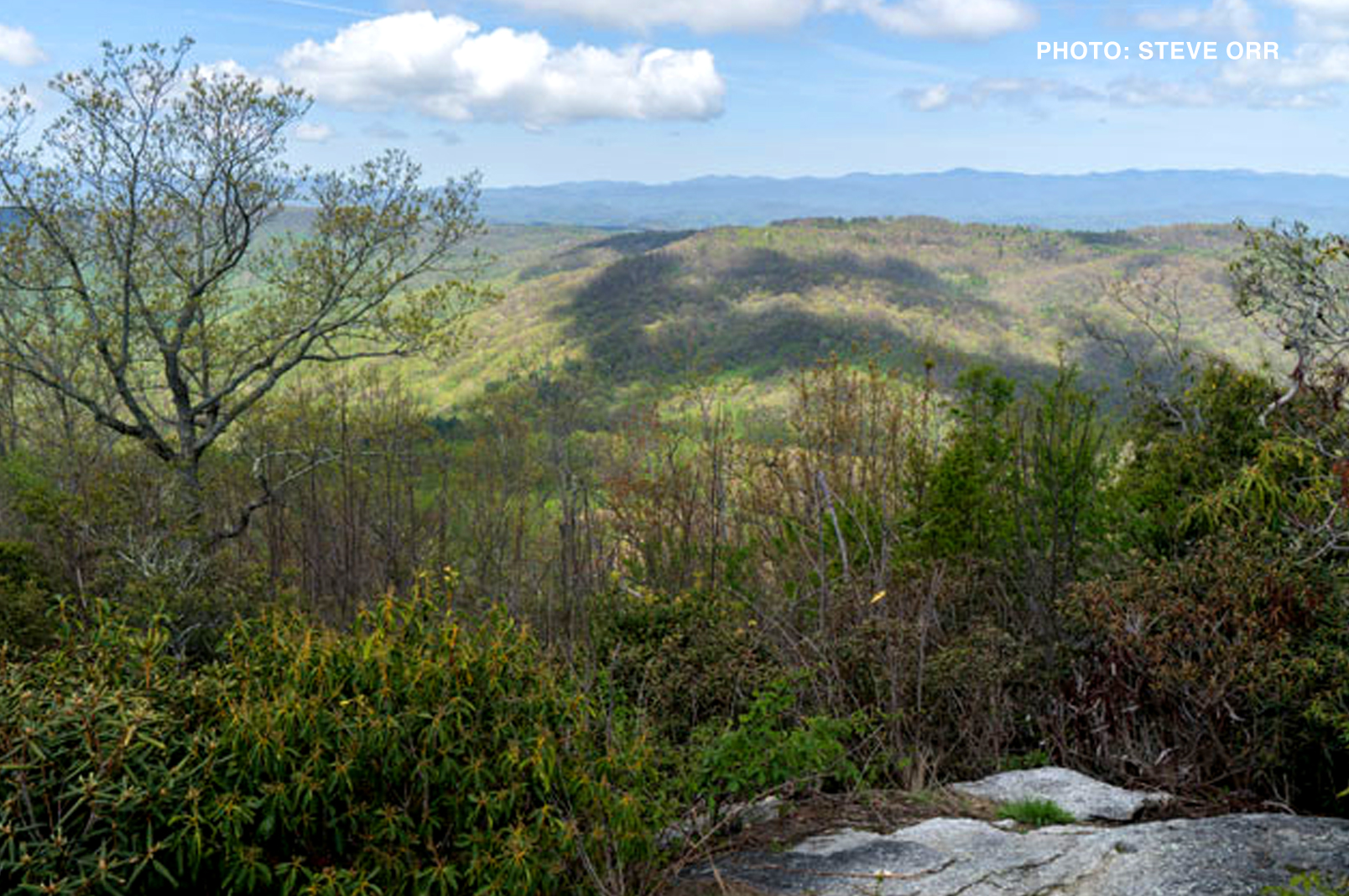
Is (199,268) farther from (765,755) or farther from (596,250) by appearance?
(596,250)

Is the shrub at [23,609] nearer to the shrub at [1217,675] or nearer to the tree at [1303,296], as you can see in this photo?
→ the shrub at [1217,675]

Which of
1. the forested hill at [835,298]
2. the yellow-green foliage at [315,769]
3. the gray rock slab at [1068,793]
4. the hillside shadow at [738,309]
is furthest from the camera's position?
the forested hill at [835,298]

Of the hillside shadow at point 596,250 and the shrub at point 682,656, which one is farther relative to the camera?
Answer: the hillside shadow at point 596,250

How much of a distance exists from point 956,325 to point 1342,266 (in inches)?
3269

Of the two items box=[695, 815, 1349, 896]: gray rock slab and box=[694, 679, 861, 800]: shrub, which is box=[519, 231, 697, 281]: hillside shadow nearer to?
box=[694, 679, 861, 800]: shrub

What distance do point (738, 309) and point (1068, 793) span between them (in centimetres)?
9120

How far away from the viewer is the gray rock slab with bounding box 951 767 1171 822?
15.7 feet

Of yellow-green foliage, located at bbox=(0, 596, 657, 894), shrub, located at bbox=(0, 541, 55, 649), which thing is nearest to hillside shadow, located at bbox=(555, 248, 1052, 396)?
shrub, located at bbox=(0, 541, 55, 649)

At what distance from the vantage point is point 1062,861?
4.08 meters

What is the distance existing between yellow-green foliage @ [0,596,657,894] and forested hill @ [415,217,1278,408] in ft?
171

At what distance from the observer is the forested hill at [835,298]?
7531 centimetres

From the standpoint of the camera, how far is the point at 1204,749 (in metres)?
5.64

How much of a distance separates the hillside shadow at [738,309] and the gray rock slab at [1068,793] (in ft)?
188

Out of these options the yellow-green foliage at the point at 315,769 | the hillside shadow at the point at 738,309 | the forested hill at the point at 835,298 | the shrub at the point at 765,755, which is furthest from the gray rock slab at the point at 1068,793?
the hillside shadow at the point at 738,309
